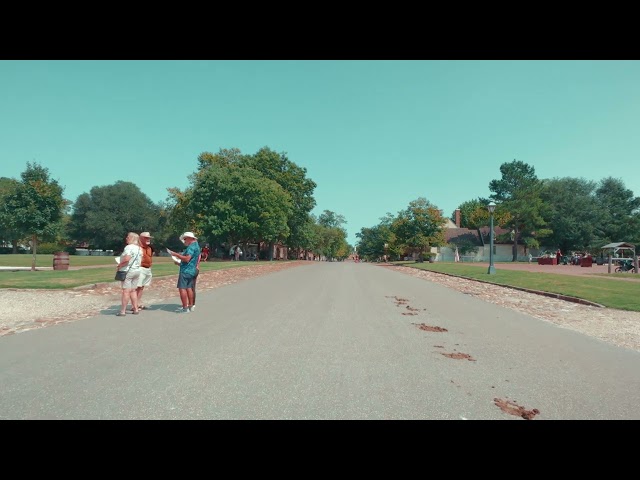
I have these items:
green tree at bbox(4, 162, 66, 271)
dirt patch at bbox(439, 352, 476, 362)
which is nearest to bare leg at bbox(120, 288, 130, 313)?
dirt patch at bbox(439, 352, 476, 362)

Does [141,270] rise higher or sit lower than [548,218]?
lower

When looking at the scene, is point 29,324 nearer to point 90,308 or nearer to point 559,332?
point 90,308

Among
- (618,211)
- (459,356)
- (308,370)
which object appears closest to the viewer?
(308,370)

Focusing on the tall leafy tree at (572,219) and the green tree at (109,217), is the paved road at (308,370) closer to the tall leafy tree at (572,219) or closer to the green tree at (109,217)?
the tall leafy tree at (572,219)

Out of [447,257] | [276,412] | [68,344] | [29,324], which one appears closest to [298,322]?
[68,344]

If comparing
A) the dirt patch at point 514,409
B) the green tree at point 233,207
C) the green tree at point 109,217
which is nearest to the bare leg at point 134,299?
the dirt patch at point 514,409

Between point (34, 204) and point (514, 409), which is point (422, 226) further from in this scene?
point (514, 409)

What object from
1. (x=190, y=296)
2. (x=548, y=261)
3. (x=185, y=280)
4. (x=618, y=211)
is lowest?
(x=190, y=296)

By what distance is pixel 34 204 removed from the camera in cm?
2053

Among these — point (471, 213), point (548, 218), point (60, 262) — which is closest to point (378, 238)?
point (471, 213)

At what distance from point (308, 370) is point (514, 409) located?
7.39 ft

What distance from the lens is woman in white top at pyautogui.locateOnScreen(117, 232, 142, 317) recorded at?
28.6 ft

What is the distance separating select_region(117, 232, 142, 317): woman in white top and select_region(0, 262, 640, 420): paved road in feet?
1.33

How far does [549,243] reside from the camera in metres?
68.9
